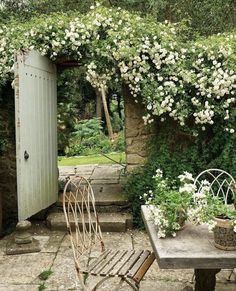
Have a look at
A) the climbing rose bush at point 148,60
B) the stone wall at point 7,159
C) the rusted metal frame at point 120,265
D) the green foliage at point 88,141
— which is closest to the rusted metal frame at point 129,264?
the rusted metal frame at point 120,265

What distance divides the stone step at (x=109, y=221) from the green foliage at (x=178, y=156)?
4.7 inches

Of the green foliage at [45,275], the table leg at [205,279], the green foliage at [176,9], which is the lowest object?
the green foliage at [45,275]

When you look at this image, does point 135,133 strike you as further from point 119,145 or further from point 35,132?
point 119,145

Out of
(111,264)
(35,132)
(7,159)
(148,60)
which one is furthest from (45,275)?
(148,60)

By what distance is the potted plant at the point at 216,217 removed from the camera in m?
2.16

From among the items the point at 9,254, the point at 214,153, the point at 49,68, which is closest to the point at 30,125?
the point at 49,68

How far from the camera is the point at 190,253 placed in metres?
2.14

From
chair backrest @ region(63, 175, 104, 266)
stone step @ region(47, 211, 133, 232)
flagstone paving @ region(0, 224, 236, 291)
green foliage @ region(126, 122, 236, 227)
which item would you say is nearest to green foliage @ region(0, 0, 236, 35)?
green foliage @ region(126, 122, 236, 227)

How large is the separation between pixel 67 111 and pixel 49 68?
1.46 m

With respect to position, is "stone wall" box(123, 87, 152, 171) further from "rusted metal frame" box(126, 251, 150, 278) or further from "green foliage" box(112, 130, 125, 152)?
"green foliage" box(112, 130, 125, 152)

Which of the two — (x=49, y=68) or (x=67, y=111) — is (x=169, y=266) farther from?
(x=67, y=111)

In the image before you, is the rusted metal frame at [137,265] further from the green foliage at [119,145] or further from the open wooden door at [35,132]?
the green foliage at [119,145]

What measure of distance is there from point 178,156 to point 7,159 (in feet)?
7.19

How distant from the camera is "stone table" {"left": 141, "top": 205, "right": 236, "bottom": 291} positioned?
2086 millimetres
